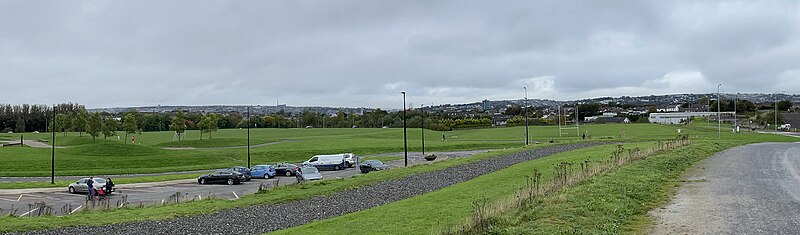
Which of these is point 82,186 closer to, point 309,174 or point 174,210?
point 309,174

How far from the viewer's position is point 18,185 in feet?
130

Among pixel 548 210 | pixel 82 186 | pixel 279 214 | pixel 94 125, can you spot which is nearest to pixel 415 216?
pixel 548 210

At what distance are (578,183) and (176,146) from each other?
77629 mm

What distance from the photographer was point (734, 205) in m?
14.4

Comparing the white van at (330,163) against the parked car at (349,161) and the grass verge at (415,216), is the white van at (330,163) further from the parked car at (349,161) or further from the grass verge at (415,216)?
the grass verge at (415,216)

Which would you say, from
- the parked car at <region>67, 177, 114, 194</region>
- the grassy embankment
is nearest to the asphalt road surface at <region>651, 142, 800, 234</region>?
the grassy embankment

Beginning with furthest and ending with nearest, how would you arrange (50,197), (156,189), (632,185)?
(156,189)
(50,197)
(632,185)

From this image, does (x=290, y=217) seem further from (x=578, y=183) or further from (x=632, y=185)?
(x=632, y=185)

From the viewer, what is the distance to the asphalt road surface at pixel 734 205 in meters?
11.6

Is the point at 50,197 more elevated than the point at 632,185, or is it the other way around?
the point at 632,185

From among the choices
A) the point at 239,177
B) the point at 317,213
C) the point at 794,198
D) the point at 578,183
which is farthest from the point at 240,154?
the point at 794,198

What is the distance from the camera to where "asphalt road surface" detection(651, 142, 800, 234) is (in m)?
11.6

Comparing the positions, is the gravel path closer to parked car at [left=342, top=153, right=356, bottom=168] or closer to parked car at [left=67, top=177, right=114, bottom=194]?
parked car at [left=67, top=177, right=114, bottom=194]

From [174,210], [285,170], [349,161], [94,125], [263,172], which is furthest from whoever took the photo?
[94,125]
